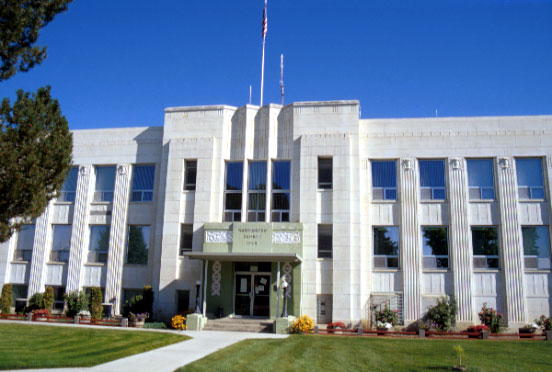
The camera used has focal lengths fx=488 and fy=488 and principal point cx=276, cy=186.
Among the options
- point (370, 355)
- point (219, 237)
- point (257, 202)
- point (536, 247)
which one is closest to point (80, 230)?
point (219, 237)

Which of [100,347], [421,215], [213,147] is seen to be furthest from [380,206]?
[100,347]

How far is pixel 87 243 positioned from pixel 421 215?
1917cm

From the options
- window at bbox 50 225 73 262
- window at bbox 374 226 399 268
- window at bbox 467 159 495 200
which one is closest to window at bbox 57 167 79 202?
window at bbox 50 225 73 262

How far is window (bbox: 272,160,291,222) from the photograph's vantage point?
86.3 ft

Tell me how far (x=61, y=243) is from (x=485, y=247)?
24118 mm

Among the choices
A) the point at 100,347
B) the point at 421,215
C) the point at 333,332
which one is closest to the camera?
the point at 100,347

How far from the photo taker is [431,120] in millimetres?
26797

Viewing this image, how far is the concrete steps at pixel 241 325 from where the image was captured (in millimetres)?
22531

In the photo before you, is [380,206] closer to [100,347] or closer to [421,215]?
[421,215]

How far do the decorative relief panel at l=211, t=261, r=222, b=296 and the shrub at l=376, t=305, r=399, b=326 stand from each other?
817cm

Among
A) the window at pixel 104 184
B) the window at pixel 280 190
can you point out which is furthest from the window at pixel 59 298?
the window at pixel 280 190

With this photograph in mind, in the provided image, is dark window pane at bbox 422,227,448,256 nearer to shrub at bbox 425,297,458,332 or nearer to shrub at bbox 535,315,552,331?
shrub at bbox 425,297,458,332

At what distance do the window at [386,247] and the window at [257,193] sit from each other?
6.27 meters

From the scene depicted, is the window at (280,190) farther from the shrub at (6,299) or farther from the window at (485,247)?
the shrub at (6,299)
